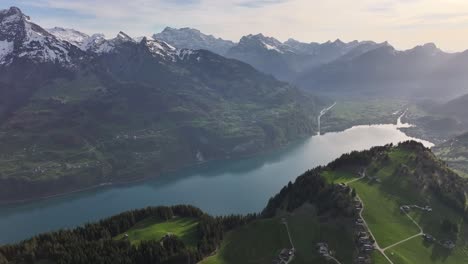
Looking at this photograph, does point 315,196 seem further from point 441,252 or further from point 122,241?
point 122,241

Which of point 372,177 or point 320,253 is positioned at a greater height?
point 372,177

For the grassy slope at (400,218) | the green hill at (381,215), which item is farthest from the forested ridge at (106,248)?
the grassy slope at (400,218)

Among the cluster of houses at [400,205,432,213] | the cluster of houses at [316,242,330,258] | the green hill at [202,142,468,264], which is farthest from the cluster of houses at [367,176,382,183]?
the cluster of houses at [316,242,330,258]

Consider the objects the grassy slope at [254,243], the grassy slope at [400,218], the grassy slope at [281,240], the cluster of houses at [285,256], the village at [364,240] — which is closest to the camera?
the cluster of houses at [285,256]

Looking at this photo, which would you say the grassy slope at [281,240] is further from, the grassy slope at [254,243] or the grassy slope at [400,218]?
the grassy slope at [400,218]

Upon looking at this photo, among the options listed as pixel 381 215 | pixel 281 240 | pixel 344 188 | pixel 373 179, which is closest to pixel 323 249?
pixel 281 240

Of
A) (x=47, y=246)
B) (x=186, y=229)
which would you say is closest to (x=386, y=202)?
(x=186, y=229)
